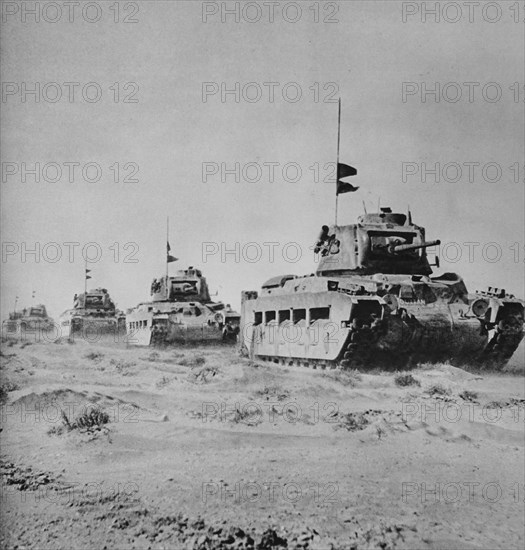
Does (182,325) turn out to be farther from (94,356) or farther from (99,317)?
(94,356)

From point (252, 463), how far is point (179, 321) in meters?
11.1

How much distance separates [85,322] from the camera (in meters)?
15.7

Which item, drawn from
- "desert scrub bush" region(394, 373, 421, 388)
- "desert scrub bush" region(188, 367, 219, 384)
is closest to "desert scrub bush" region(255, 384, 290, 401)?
"desert scrub bush" region(188, 367, 219, 384)

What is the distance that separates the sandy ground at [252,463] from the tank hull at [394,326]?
2.05 m

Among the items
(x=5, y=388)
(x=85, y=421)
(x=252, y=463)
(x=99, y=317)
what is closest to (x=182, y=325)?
(x=99, y=317)

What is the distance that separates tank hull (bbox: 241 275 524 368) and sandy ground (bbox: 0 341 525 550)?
2.05m

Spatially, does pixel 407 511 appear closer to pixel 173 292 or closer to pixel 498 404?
pixel 498 404

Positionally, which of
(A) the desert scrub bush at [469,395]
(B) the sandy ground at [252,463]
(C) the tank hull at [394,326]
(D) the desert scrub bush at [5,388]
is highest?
(C) the tank hull at [394,326]

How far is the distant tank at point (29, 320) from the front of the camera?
7.79 metres

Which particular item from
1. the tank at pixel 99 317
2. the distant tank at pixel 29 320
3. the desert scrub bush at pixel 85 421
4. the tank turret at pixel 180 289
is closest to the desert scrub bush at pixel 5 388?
the desert scrub bush at pixel 85 421

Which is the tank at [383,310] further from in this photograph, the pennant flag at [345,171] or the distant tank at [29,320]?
the distant tank at [29,320]

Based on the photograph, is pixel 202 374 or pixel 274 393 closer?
pixel 274 393

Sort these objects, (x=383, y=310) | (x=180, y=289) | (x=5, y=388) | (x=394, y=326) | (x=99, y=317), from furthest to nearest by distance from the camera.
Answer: (x=180, y=289)
(x=99, y=317)
(x=394, y=326)
(x=383, y=310)
(x=5, y=388)

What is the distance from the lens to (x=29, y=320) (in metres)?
8.95
